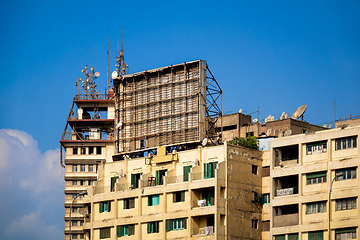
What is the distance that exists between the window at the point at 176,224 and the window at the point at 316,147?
15602 millimetres

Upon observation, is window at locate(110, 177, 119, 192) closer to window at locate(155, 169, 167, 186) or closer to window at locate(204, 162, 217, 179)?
window at locate(155, 169, 167, 186)

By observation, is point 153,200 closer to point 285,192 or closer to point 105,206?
point 105,206

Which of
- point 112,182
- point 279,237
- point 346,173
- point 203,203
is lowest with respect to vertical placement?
point 279,237

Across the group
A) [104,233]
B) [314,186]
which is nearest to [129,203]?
[104,233]

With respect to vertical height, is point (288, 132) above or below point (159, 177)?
above

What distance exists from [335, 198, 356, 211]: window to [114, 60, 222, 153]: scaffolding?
59.2 feet

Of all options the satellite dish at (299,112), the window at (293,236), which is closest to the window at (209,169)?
the window at (293,236)

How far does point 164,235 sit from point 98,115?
1663 inches

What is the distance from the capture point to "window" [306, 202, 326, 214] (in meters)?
86.6

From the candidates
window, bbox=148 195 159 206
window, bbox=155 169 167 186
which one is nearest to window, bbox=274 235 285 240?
window, bbox=148 195 159 206

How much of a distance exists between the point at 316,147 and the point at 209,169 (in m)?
12.3

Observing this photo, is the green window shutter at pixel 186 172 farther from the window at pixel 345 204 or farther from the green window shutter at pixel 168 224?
the window at pixel 345 204

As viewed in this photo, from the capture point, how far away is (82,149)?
132 m

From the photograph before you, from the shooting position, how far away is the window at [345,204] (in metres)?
84.3
